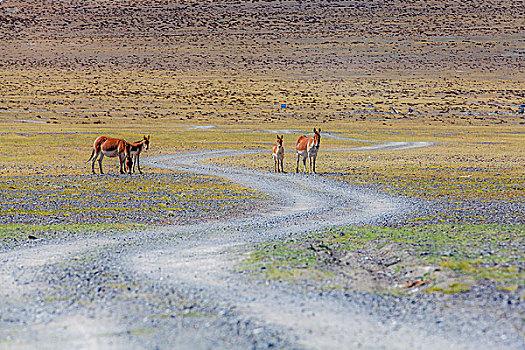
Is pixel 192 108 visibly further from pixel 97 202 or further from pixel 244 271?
pixel 244 271

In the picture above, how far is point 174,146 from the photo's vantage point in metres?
46.2

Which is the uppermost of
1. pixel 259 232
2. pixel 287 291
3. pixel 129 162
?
pixel 287 291

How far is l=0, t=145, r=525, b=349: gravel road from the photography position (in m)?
A: 7.90

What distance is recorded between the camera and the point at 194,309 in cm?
912

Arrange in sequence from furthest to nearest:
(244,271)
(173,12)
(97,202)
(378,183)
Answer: (173,12), (378,183), (97,202), (244,271)

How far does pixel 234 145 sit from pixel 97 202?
90.4 ft

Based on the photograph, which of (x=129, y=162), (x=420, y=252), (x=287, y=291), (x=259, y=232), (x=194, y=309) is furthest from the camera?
(x=129, y=162)

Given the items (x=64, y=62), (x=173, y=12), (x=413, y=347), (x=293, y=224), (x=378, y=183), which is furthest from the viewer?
(x=173, y=12)

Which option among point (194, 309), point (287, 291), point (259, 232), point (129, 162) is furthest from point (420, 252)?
point (129, 162)

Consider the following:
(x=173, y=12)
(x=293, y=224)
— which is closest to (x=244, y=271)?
(x=293, y=224)

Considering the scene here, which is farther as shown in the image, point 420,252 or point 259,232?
point 259,232

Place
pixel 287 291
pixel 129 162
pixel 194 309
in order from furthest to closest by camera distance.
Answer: pixel 129 162
pixel 287 291
pixel 194 309

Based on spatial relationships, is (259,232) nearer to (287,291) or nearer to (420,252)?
(420,252)

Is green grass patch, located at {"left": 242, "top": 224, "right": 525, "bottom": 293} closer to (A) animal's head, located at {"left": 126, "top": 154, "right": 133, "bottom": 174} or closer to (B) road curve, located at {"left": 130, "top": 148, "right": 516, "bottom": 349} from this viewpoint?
(B) road curve, located at {"left": 130, "top": 148, "right": 516, "bottom": 349}
